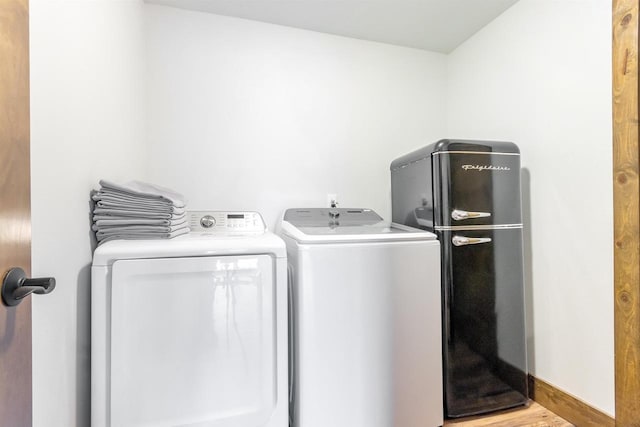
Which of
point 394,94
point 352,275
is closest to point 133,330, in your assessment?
point 352,275

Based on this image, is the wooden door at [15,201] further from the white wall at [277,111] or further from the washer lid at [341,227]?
the white wall at [277,111]

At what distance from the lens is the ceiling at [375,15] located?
1969 mm

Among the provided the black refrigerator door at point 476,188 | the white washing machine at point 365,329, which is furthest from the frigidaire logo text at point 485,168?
the white washing machine at point 365,329

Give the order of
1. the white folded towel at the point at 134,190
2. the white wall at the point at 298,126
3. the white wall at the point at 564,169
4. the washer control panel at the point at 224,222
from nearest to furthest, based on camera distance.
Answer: the white wall at the point at 298,126
the white folded towel at the point at 134,190
the white wall at the point at 564,169
the washer control panel at the point at 224,222

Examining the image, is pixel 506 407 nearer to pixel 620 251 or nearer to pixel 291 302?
pixel 620 251

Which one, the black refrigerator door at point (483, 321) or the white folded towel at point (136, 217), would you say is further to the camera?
the black refrigerator door at point (483, 321)

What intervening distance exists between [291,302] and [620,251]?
1470 mm

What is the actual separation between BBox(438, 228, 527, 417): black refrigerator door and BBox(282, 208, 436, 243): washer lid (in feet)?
0.89

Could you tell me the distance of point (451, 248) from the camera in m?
1.64

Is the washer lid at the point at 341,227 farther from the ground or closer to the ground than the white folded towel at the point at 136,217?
closer to the ground

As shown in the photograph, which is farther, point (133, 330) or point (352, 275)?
point (352, 275)

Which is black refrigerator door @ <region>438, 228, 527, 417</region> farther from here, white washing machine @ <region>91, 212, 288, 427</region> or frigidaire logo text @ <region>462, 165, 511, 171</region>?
white washing machine @ <region>91, 212, 288, 427</region>

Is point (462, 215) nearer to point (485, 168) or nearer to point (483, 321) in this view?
point (485, 168)

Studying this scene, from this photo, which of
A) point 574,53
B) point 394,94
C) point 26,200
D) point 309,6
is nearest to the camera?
point 26,200
